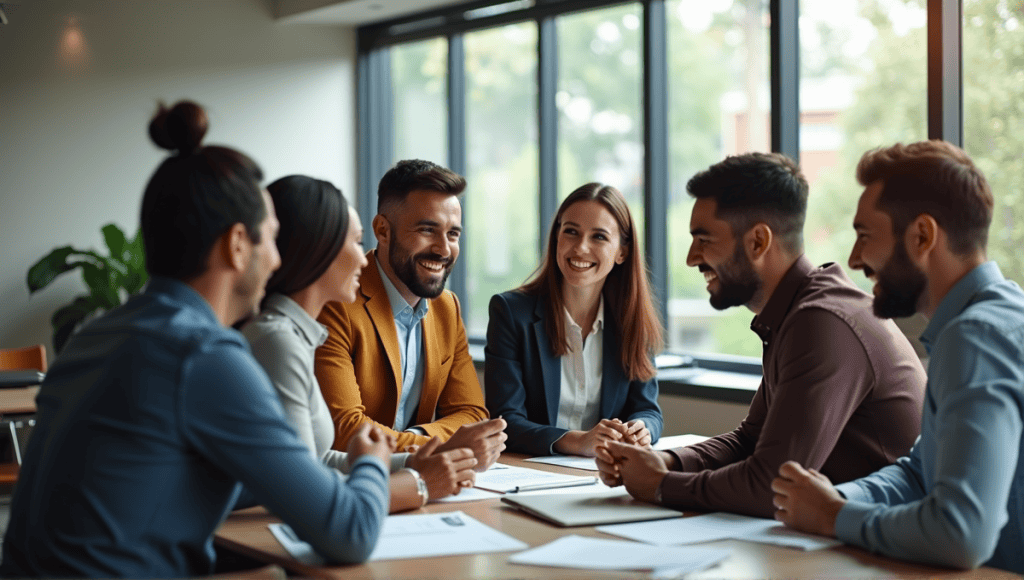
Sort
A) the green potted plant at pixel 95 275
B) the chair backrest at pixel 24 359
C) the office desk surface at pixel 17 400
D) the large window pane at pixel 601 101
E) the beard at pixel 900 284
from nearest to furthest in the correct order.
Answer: the beard at pixel 900 284 < the office desk surface at pixel 17 400 < the chair backrest at pixel 24 359 < the large window pane at pixel 601 101 < the green potted plant at pixel 95 275

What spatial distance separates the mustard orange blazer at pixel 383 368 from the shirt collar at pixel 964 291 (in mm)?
1332

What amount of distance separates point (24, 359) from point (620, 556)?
434 cm

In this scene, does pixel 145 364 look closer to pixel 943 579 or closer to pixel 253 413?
pixel 253 413

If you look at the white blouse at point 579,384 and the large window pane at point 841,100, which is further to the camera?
the large window pane at point 841,100

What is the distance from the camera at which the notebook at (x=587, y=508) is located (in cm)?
186

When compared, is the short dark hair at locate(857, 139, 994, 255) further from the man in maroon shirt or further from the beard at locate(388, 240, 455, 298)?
the beard at locate(388, 240, 455, 298)

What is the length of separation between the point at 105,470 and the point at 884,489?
4.48ft

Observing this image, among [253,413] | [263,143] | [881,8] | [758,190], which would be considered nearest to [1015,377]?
[758,190]

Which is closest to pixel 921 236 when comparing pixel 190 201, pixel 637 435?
pixel 637 435

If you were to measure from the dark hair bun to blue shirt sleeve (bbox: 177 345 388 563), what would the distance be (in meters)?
0.34

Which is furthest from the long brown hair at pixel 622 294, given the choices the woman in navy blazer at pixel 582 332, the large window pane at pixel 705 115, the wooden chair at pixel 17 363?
the wooden chair at pixel 17 363

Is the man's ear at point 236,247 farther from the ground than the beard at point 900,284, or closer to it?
farther from the ground

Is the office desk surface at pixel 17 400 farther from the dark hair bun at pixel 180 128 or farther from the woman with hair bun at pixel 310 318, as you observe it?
the dark hair bun at pixel 180 128

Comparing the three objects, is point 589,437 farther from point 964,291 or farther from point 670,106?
point 670,106
